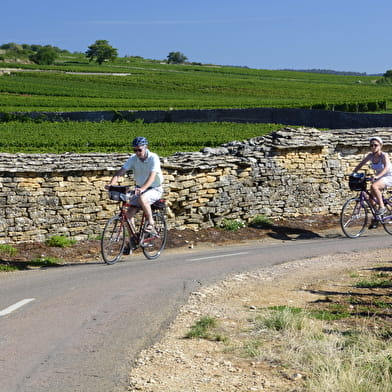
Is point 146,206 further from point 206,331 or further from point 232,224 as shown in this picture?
point 232,224

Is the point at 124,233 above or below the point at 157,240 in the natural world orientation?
above

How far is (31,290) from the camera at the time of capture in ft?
31.2

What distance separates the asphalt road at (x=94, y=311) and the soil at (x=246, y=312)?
0.26 m

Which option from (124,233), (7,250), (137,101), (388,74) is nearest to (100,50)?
(388,74)

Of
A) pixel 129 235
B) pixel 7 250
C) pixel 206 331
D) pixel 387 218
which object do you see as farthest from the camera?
pixel 387 218

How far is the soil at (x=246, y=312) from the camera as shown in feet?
19.1

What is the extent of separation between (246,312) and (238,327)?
66 centimetres

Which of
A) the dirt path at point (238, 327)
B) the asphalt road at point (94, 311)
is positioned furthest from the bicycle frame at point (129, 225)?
the dirt path at point (238, 327)

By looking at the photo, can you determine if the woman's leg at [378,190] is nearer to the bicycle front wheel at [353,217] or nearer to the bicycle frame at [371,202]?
the bicycle frame at [371,202]

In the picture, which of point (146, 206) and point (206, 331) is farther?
point (146, 206)

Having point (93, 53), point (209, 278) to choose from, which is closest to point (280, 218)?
point (209, 278)

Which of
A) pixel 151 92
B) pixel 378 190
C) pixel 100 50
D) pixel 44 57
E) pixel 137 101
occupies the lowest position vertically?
pixel 378 190

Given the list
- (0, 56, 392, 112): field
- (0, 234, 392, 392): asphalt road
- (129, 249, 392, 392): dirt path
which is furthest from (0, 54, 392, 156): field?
(129, 249, 392, 392): dirt path

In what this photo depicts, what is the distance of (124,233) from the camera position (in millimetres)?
12133
